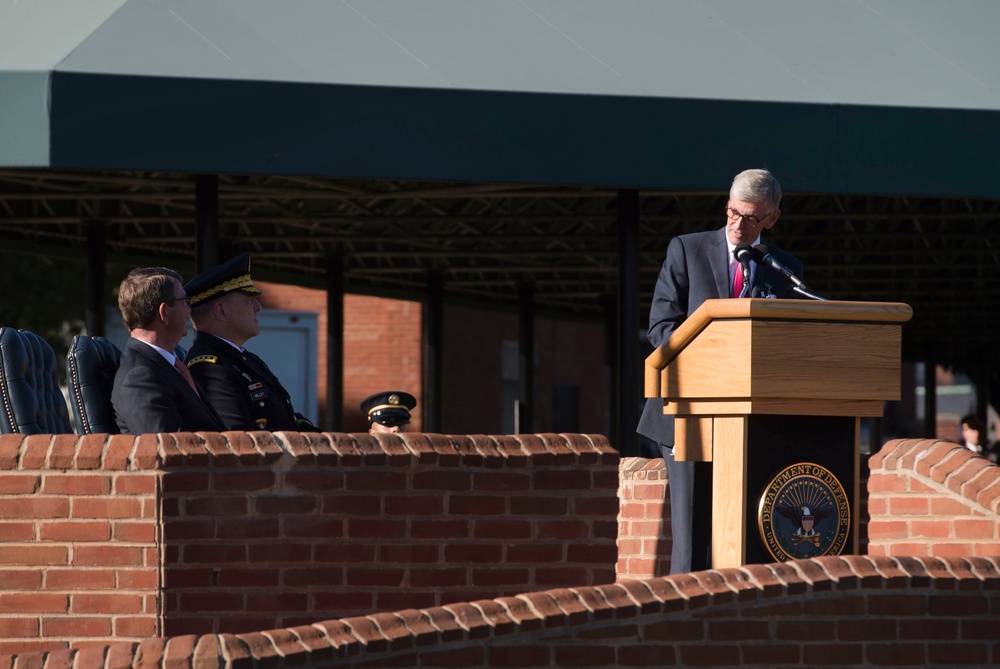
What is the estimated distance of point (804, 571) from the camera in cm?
466

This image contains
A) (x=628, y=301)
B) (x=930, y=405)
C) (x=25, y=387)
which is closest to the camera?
(x=25, y=387)

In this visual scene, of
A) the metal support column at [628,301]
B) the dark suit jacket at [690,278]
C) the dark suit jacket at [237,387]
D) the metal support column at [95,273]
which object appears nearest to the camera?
the dark suit jacket at [690,278]

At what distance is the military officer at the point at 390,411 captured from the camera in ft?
30.6

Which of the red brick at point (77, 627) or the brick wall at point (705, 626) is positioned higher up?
the brick wall at point (705, 626)

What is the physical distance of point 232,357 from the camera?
6.21 m

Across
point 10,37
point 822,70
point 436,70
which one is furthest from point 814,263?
point 10,37

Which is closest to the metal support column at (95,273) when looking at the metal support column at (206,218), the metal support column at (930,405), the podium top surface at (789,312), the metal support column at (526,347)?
the metal support column at (206,218)

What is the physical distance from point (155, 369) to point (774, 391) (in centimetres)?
240

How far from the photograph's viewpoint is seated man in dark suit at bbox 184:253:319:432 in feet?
20.0

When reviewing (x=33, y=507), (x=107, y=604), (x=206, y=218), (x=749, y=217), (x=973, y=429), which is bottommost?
(x=973, y=429)

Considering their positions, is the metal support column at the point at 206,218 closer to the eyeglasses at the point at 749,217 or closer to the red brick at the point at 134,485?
the red brick at the point at 134,485

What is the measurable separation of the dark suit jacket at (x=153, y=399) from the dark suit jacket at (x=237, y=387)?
27 centimetres

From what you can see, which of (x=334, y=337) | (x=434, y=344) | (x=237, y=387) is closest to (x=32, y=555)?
(x=237, y=387)

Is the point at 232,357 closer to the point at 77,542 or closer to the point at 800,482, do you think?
the point at 77,542
